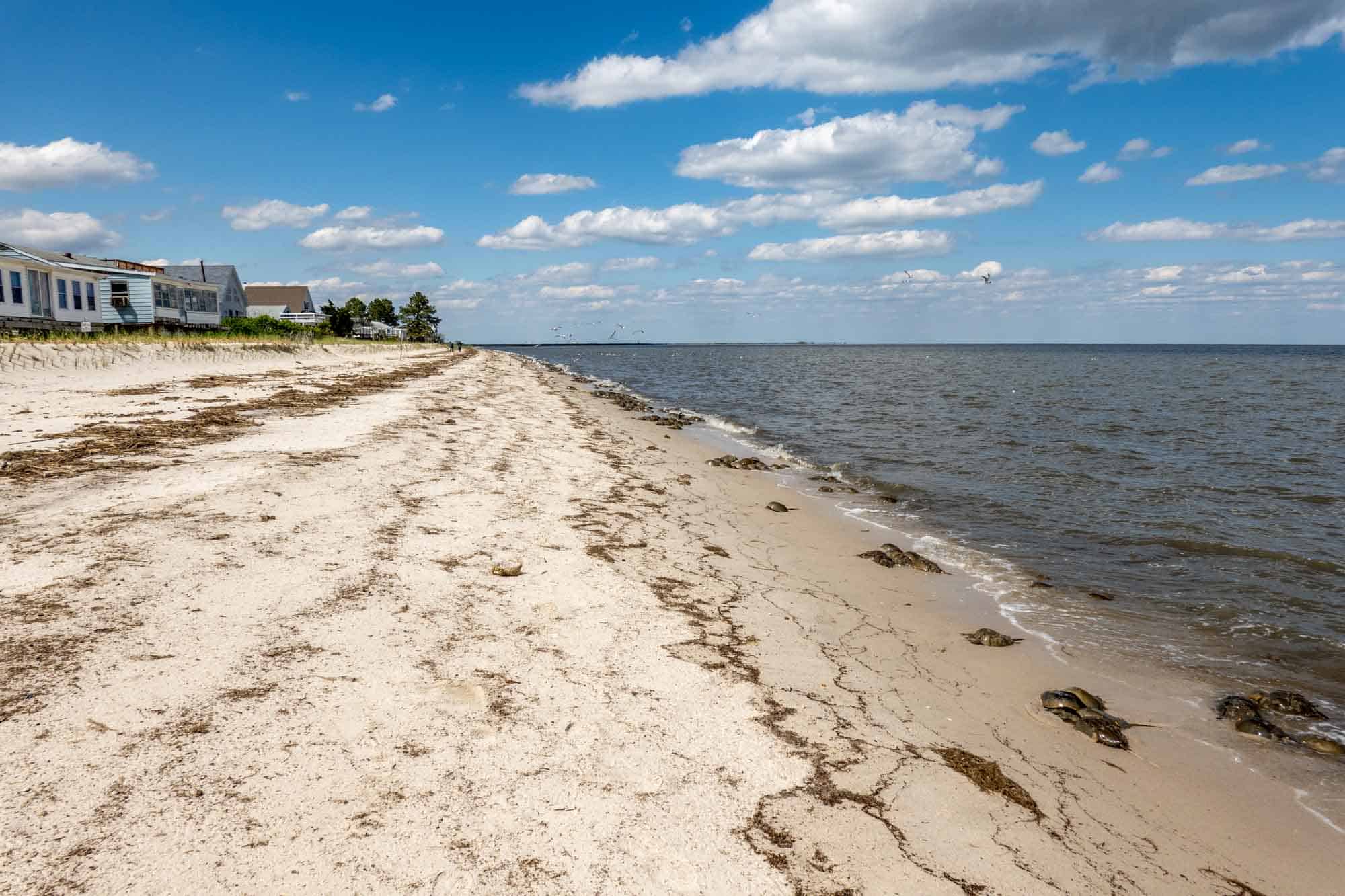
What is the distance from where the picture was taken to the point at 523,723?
166 inches

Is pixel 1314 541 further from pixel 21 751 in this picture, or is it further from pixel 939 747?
pixel 21 751

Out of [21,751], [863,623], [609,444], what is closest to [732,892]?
[21,751]

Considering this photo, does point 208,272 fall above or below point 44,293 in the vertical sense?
above

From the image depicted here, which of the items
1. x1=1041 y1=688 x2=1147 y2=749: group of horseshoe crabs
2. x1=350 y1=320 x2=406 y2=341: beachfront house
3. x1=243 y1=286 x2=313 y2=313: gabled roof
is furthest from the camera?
x1=243 y1=286 x2=313 y2=313: gabled roof

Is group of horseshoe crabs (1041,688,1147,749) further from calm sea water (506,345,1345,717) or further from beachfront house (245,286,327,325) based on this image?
A: beachfront house (245,286,327,325)

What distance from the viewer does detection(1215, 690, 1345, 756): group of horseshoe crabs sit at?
525 cm

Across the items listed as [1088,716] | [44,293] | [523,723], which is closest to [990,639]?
[1088,716]

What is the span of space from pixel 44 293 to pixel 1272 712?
4868 centimetres

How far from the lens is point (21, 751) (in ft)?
10.7

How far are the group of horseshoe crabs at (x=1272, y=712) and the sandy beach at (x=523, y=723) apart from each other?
0.26 meters

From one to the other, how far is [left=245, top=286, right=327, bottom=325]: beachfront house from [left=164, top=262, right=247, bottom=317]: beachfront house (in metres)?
25.2

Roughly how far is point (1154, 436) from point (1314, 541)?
1357cm

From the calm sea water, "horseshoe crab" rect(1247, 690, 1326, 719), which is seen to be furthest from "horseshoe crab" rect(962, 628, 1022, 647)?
"horseshoe crab" rect(1247, 690, 1326, 719)

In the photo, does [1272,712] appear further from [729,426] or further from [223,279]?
[223,279]
